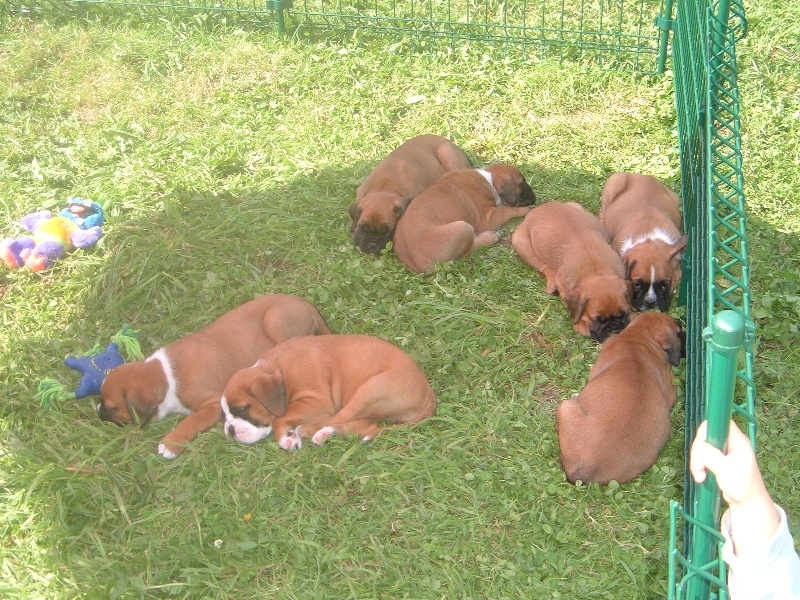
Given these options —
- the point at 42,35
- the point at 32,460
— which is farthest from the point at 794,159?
the point at 42,35

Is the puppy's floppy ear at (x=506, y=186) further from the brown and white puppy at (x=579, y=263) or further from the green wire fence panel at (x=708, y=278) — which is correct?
the green wire fence panel at (x=708, y=278)

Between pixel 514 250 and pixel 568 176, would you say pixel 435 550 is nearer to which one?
pixel 514 250

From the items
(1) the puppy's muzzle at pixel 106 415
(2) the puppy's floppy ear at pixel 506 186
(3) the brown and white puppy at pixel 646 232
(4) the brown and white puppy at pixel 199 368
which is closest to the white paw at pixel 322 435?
(4) the brown and white puppy at pixel 199 368

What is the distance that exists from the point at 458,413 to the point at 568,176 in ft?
9.17

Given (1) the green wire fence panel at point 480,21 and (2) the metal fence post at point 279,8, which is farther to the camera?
(2) the metal fence post at point 279,8

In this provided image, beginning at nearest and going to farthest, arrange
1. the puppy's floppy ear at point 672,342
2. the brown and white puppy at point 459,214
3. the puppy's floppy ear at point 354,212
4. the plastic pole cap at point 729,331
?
the plastic pole cap at point 729,331 → the puppy's floppy ear at point 672,342 → the brown and white puppy at point 459,214 → the puppy's floppy ear at point 354,212

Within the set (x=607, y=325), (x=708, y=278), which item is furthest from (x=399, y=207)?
(x=708, y=278)

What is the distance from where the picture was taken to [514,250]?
6.44 meters

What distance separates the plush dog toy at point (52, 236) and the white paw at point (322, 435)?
2.54m

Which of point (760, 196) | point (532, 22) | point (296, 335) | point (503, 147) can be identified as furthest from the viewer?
point (532, 22)

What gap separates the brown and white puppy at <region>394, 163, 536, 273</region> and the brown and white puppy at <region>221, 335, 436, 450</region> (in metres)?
1.19

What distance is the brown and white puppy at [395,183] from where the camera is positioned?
6371 mm

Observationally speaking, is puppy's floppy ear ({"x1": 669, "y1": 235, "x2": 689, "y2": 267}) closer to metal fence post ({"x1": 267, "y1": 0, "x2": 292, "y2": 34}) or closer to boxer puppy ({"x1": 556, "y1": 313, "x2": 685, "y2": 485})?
boxer puppy ({"x1": 556, "y1": 313, "x2": 685, "y2": 485})

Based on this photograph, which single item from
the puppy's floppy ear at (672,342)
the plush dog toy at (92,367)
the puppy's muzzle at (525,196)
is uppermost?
the puppy's muzzle at (525,196)
